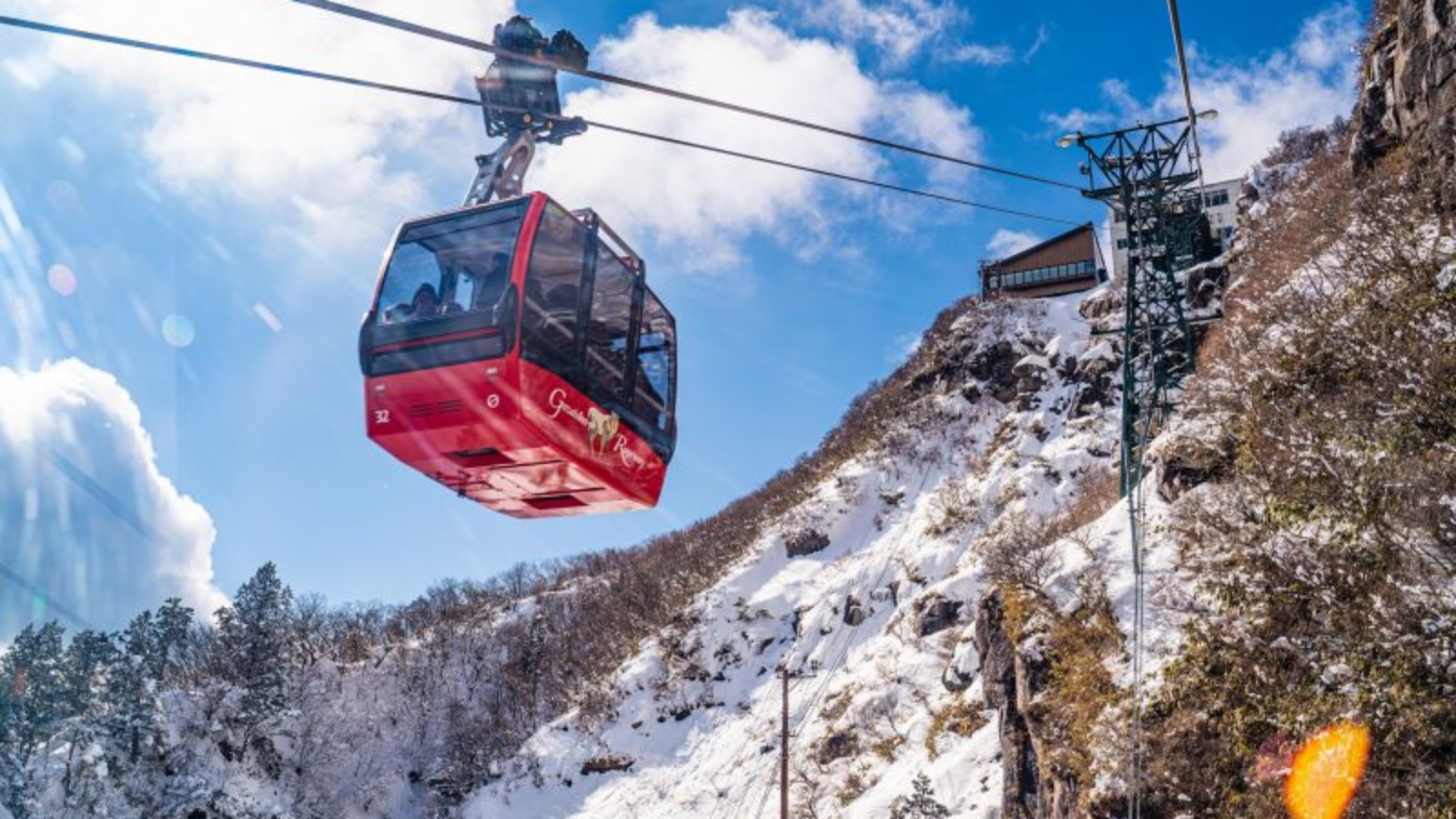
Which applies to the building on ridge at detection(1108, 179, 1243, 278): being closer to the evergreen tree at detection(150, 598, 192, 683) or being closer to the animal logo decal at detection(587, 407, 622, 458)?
the animal logo decal at detection(587, 407, 622, 458)

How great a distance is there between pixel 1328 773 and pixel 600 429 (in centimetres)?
977

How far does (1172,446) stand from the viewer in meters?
19.9

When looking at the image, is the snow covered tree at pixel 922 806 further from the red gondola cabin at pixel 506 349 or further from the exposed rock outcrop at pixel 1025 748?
the red gondola cabin at pixel 506 349

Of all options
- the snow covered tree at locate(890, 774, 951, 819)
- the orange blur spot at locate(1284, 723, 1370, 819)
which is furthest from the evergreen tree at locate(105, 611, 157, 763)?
the orange blur spot at locate(1284, 723, 1370, 819)

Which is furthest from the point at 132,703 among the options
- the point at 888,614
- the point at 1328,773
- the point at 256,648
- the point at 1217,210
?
the point at 1217,210

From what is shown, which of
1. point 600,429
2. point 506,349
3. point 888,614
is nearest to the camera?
point 506,349

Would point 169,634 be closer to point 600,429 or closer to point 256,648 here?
point 256,648

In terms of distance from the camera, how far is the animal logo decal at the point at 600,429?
9648 mm

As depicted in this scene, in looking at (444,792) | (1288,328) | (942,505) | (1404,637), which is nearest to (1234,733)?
(1404,637)

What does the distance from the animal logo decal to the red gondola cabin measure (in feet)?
0.07

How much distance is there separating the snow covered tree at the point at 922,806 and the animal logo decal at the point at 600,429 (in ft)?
48.8

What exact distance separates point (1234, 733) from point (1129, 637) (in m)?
3.44

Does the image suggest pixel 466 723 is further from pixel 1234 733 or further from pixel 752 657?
pixel 1234 733

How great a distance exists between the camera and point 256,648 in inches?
2173
